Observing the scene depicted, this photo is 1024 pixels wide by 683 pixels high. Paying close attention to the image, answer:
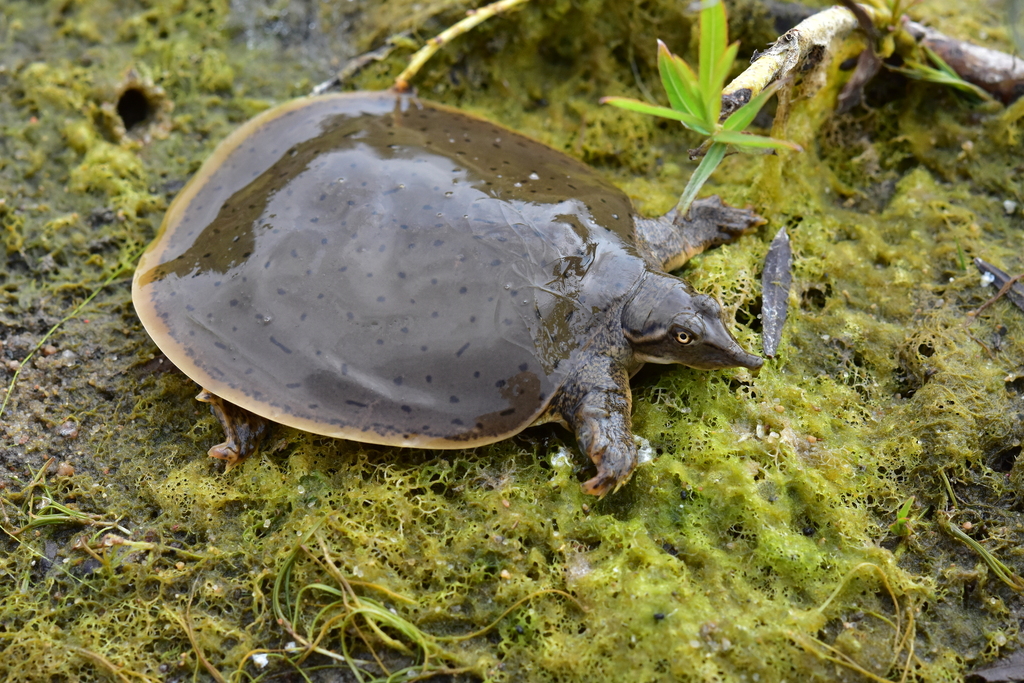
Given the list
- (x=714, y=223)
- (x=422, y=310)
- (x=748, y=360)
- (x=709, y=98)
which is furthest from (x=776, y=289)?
(x=422, y=310)

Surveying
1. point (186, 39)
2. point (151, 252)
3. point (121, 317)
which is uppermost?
point (186, 39)

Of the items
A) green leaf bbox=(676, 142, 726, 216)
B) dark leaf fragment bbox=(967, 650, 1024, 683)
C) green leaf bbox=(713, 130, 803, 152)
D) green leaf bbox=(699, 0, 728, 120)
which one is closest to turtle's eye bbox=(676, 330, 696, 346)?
green leaf bbox=(676, 142, 726, 216)

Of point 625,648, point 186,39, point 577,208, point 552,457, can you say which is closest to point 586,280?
point 577,208

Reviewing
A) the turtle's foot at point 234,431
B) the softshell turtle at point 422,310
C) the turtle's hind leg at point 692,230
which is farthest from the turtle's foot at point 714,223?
the turtle's foot at point 234,431

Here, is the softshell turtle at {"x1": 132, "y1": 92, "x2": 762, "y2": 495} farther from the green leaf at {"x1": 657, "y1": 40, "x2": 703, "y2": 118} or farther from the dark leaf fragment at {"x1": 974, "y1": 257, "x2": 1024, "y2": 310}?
the dark leaf fragment at {"x1": 974, "y1": 257, "x2": 1024, "y2": 310}

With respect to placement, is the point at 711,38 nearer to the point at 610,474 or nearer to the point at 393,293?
the point at 393,293

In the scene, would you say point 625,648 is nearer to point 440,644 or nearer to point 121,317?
point 440,644

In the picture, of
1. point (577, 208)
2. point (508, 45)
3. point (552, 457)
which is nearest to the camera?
point (552, 457)

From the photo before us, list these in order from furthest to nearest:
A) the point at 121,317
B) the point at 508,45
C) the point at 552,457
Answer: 1. the point at 508,45
2. the point at 121,317
3. the point at 552,457
